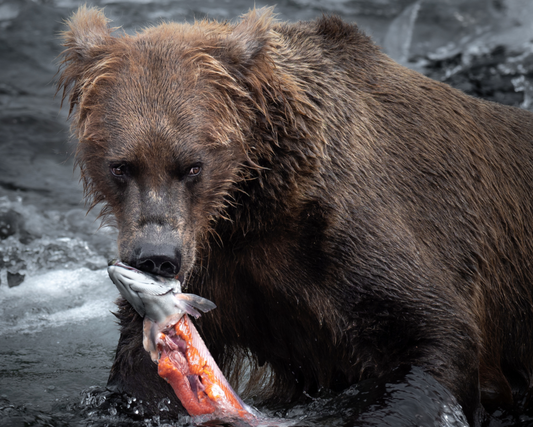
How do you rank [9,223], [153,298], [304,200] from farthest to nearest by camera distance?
[9,223] → [304,200] → [153,298]

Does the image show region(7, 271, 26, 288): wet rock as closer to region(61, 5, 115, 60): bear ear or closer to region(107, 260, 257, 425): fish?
region(61, 5, 115, 60): bear ear

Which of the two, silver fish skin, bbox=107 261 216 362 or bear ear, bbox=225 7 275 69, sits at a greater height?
bear ear, bbox=225 7 275 69

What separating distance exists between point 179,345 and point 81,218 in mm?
5673

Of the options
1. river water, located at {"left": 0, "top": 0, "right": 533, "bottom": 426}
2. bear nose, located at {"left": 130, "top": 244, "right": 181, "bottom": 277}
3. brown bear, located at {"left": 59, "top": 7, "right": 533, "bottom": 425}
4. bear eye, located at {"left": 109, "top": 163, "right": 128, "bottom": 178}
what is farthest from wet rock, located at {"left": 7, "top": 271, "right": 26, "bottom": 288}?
bear nose, located at {"left": 130, "top": 244, "right": 181, "bottom": 277}

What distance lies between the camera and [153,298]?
3939 millimetres

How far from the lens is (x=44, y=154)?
36.0 ft

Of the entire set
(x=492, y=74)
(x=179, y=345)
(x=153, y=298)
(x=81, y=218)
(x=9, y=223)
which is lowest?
(x=9, y=223)

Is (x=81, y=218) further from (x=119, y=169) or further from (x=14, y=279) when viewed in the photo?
(x=119, y=169)

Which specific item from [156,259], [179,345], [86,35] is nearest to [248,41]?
[86,35]

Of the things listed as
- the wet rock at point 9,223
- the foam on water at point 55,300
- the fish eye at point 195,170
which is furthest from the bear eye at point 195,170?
the wet rock at point 9,223

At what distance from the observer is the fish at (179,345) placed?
154 inches

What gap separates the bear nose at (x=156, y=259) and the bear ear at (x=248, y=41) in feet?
4.21

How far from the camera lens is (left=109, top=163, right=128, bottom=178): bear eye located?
166 inches

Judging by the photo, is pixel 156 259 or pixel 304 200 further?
pixel 304 200
